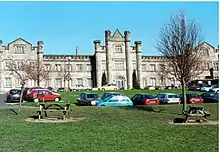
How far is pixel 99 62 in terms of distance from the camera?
6806 cm

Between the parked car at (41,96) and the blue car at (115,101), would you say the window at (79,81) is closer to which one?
the parked car at (41,96)

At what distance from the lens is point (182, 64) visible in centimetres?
2066

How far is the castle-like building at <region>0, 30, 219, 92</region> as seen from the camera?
65438mm

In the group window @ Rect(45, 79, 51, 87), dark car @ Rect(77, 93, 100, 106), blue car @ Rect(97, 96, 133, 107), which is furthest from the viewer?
window @ Rect(45, 79, 51, 87)

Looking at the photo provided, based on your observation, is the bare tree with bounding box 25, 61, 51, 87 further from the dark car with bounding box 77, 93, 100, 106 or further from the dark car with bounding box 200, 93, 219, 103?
the dark car with bounding box 200, 93, 219, 103

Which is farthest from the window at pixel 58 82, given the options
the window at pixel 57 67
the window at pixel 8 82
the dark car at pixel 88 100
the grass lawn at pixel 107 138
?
the grass lawn at pixel 107 138

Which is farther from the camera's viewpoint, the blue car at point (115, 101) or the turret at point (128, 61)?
the turret at point (128, 61)

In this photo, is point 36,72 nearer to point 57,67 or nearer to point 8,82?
point 8,82

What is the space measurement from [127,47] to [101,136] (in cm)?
5935

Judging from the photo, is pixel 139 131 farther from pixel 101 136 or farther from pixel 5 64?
pixel 5 64

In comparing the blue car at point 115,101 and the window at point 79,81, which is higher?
the window at point 79,81

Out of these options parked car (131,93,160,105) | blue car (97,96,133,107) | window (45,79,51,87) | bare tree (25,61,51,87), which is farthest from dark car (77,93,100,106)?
window (45,79,51,87)

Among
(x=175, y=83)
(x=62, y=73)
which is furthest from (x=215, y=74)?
(x=62, y=73)

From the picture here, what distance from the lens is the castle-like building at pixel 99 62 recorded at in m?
65.4
